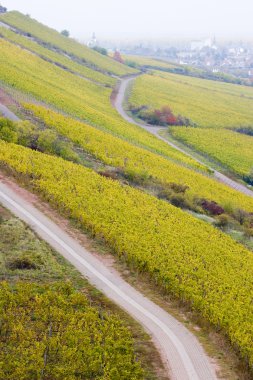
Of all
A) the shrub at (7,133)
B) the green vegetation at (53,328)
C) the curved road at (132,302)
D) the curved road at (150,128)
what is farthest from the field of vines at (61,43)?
the green vegetation at (53,328)

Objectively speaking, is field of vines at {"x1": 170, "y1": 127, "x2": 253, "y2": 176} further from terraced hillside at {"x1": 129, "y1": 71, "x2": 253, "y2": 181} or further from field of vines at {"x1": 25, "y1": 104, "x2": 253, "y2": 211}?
field of vines at {"x1": 25, "y1": 104, "x2": 253, "y2": 211}

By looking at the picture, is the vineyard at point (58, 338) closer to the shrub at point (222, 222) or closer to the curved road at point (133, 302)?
the curved road at point (133, 302)

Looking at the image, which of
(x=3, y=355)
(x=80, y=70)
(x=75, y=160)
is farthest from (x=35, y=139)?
(x=80, y=70)

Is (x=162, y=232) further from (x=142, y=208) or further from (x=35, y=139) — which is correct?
(x=35, y=139)

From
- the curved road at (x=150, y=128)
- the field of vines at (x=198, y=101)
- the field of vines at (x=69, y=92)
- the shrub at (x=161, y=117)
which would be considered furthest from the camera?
the field of vines at (x=198, y=101)

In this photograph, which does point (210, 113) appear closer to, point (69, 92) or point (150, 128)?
point (150, 128)

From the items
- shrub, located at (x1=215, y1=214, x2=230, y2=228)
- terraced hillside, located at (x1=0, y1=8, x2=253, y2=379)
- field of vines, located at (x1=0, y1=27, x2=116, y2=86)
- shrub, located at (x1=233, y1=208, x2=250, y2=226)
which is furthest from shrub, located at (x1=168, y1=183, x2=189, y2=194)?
field of vines, located at (x1=0, y1=27, x2=116, y2=86)
